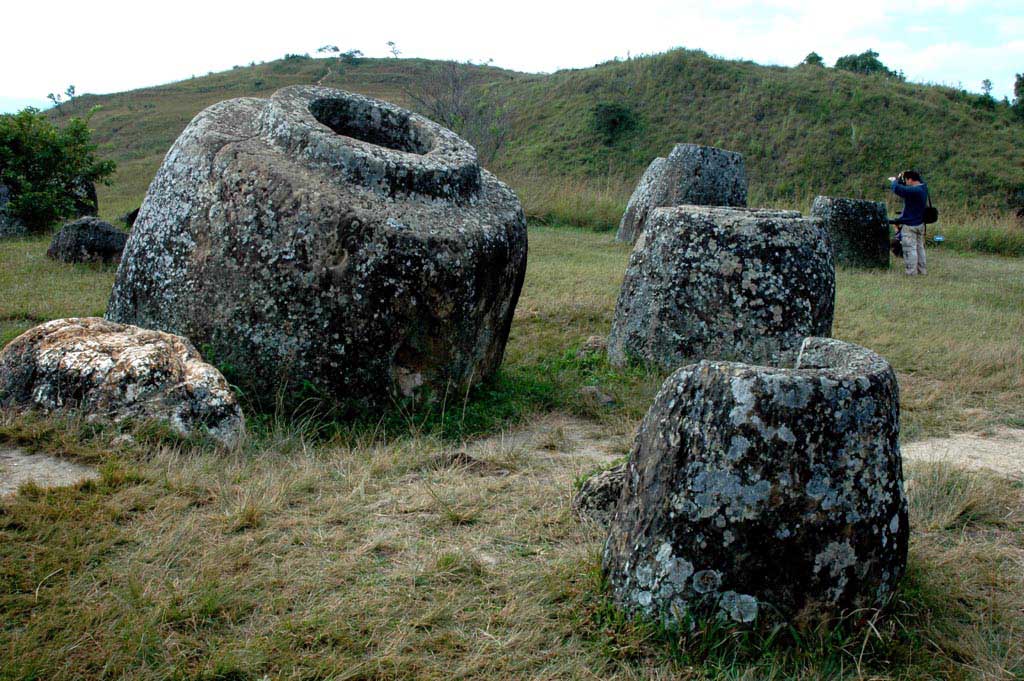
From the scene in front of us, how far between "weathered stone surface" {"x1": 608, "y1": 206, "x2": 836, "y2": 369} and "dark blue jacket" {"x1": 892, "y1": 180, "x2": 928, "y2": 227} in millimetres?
8302

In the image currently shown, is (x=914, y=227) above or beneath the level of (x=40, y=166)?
beneath

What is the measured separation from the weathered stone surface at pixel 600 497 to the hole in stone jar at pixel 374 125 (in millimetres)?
3691

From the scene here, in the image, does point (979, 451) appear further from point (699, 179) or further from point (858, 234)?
point (699, 179)

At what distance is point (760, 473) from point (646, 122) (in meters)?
32.3

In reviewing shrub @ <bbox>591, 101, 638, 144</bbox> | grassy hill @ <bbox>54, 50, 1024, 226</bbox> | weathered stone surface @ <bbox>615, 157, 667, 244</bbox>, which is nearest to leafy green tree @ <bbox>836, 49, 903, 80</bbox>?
grassy hill @ <bbox>54, 50, 1024, 226</bbox>

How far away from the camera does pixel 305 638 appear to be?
2852 millimetres

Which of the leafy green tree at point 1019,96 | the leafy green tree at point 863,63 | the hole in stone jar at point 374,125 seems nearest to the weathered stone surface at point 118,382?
the hole in stone jar at point 374,125

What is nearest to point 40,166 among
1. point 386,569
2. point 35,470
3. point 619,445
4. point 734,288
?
point 35,470

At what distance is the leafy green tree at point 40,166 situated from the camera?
546 inches

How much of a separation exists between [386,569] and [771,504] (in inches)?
60.3

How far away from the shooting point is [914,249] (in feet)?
46.0

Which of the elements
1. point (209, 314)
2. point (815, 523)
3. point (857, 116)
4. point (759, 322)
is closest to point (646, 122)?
point (857, 116)

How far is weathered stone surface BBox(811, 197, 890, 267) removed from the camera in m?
14.1

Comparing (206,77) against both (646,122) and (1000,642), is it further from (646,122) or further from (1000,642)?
(1000,642)
